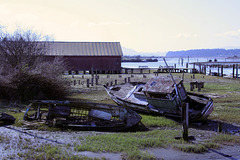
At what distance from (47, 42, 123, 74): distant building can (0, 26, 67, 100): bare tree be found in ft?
81.5

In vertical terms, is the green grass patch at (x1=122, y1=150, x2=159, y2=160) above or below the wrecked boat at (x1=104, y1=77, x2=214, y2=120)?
below

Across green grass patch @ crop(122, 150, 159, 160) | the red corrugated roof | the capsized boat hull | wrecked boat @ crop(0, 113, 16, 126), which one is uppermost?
the red corrugated roof

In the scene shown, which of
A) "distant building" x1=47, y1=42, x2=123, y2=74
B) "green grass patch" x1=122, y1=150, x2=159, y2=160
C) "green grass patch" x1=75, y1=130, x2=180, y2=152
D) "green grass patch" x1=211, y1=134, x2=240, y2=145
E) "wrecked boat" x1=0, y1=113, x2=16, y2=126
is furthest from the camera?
"distant building" x1=47, y1=42, x2=123, y2=74

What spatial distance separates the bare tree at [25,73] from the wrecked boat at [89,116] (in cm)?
627

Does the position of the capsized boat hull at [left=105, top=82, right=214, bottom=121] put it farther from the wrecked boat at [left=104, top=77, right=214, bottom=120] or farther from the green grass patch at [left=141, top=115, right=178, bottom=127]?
the green grass patch at [left=141, top=115, right=178, bottom=127]

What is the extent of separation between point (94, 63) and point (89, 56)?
1680 mm

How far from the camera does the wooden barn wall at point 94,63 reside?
2062 inches

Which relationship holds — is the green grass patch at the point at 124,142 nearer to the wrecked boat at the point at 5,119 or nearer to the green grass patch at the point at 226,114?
the green grass patch at the point at 226,114

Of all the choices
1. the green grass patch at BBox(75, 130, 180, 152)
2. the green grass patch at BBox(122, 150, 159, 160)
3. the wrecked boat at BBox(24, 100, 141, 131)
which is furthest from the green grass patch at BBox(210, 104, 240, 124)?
the green grass patch at BBox(122, 150, 159, 160)

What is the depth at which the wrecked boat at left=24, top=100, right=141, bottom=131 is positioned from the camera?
42.8ft

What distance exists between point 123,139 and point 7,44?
18971mm

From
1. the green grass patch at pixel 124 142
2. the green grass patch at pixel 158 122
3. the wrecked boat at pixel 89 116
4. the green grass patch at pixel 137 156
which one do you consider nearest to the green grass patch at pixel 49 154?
the green grass patch at pixel 124 142

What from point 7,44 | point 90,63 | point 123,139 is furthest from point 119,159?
point 90,63

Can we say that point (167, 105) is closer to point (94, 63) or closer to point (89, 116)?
point (89, 116)
